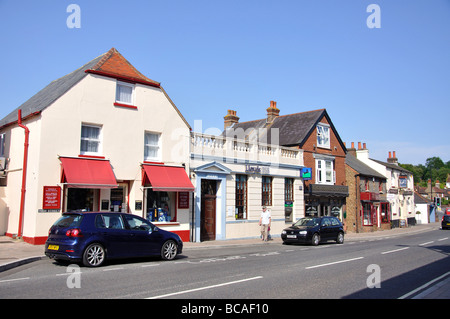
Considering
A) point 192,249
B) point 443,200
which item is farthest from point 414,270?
point 443,200

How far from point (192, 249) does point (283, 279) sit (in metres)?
8.24

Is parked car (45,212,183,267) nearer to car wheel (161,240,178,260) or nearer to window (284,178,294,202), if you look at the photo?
car wheel (161,240,178,260)

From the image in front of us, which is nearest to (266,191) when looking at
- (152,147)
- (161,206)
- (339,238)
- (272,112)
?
(339,238)

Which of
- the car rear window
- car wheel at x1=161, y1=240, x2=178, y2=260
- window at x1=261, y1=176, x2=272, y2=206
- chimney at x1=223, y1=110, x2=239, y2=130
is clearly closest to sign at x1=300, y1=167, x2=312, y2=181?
window at x1=261, y1=176, x2=272, y2=206

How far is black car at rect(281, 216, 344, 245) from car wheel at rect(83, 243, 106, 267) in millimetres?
10880

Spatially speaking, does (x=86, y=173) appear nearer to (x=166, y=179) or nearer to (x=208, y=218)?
(x=166, y=179)

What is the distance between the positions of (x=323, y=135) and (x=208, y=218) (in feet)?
45.3

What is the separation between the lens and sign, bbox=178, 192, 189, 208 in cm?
1953

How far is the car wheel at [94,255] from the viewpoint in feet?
35.9

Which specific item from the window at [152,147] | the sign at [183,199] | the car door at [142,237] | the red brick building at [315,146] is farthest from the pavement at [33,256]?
the red brick building at [315,146]

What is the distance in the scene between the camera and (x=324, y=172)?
30203 mm

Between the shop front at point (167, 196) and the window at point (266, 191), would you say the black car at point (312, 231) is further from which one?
the shop front at point (167, 196)

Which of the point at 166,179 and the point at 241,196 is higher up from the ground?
the point at 166,179

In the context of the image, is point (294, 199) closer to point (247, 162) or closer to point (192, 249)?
point (247, 162)
